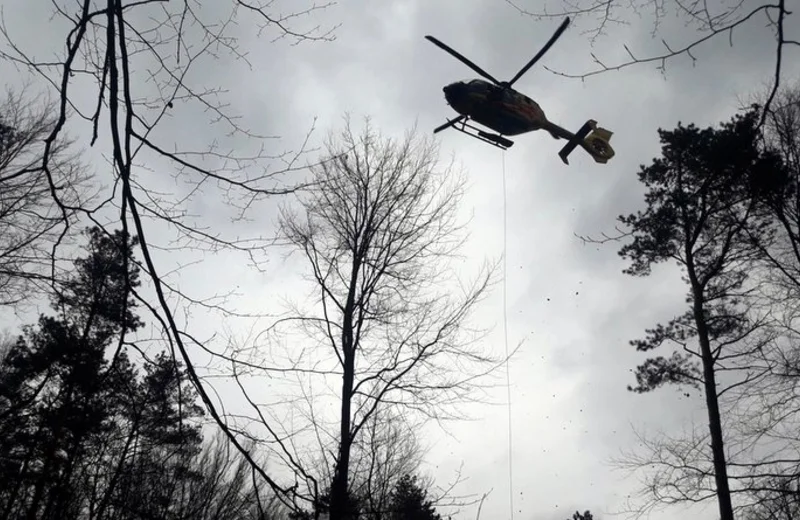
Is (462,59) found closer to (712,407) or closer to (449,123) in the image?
(449,123)

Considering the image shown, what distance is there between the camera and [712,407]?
29.6 feet

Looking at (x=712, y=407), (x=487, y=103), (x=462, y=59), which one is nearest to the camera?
(x=462, y=59)

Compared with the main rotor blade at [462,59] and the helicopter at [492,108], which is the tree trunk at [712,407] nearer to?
the helicopter at [492,108]

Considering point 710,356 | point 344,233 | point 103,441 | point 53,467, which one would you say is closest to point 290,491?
point 53,467

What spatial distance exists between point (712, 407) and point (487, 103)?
669cm

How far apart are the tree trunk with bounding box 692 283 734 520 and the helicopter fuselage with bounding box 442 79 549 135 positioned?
5.72 m

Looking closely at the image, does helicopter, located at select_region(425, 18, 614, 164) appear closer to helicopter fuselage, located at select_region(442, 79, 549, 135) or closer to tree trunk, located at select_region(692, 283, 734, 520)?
helicopter fuselage, located at select_region(442, 79, 549, 135)

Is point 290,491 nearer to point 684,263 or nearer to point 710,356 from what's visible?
point 710,356

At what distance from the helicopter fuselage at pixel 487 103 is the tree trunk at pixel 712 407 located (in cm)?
572

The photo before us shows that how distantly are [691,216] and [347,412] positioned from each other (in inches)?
311

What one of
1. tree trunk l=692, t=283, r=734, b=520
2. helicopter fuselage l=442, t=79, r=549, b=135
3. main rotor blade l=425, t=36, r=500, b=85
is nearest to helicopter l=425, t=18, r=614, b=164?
helicopter fuselage l=442, t=79, r=549, b=135

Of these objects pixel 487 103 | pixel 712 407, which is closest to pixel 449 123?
pixel 487 103

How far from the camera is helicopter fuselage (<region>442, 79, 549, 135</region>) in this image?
6.69 meters

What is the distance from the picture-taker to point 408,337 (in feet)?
26.2
